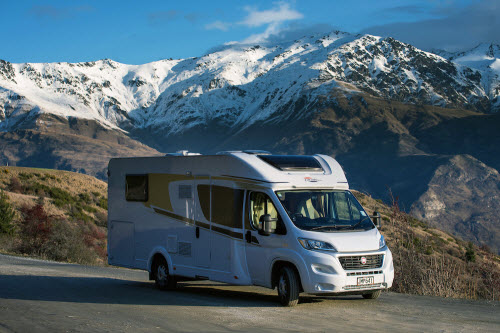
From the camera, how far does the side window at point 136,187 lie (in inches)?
549

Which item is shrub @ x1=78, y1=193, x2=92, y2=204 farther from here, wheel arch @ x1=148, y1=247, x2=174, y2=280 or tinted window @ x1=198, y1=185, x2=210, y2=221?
tinted window @ x1=198, y1=185, x2=210, y2=221

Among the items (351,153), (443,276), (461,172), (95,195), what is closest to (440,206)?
(461,172)

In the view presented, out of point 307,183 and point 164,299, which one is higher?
point 307,183

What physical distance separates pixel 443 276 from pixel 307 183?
427 centimetres

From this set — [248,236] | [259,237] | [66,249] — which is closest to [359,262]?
[259,237]

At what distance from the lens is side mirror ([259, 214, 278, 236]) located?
432 inches

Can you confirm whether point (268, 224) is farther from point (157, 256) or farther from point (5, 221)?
point (5, 221)

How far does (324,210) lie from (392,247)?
4.94m

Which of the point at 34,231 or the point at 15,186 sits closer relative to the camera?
the point at 34,231

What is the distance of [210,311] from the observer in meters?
10.8

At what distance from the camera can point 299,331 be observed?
904cm

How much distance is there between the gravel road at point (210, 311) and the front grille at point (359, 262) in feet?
2.38

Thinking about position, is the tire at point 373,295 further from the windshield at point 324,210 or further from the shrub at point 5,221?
the shrub at point 5,221

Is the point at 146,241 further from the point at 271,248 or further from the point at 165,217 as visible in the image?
the point at 271,248
